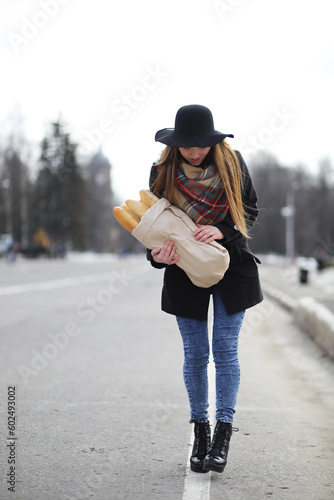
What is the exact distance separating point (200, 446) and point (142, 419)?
119cm

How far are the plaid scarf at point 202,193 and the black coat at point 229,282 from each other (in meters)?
0.09

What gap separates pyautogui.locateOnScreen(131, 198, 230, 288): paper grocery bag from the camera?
3.34m

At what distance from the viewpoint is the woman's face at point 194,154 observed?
135 inches

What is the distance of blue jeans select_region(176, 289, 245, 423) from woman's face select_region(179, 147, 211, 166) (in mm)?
668

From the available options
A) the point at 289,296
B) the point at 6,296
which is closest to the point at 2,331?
the point at 6,296

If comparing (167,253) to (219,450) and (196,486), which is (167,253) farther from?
(196,486)

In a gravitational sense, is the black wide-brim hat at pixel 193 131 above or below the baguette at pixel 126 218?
above

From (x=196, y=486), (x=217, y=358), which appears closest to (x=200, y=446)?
(x=196, y=486)

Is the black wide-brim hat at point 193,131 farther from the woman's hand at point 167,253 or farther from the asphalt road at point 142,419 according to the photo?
the asphalt road at point 142,419

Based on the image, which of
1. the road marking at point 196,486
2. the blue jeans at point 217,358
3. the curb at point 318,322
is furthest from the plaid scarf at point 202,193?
the curb at point 318,322

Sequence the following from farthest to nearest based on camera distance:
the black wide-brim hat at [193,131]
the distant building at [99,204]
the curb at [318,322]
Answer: the distant building at [99,204]
the curb at [318,322]
the black wide-brim hat at [193,131]

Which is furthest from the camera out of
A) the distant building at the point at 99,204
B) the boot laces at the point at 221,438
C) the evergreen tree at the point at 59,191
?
the distant building at the point at 99,204

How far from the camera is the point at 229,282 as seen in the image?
138 inches

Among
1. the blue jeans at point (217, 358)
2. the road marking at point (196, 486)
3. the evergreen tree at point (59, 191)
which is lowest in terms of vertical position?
the evergreen tree at point (59, 191)
